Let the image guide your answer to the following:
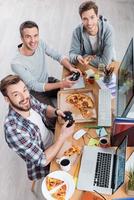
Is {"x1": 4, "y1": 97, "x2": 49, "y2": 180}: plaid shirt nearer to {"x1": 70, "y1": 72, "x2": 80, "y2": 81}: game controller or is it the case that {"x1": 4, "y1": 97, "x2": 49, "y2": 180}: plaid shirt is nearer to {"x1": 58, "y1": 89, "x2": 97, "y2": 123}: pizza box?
{"x1": 58, "y1": 89, "x2": 97, "y2": 123}: pizza box

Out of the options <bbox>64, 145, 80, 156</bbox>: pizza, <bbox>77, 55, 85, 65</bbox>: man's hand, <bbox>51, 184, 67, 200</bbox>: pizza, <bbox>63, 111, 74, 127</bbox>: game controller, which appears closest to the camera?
<bbox>51, 184, 67, 200</bbox>: pizza

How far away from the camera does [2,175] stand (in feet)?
8.62

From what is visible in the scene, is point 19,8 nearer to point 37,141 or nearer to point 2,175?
point 2,175

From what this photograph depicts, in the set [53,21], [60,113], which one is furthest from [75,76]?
[53,21]

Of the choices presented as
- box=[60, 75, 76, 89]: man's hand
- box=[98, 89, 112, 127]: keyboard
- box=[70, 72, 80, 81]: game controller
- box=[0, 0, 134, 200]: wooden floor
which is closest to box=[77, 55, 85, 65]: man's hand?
box=[70, 72, 80, 81]: game controller

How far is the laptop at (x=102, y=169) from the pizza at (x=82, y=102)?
0.30 meters

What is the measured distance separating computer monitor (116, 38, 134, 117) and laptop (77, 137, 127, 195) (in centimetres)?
20

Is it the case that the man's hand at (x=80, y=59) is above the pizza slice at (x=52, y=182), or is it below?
above

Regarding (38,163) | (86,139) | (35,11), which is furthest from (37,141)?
(35,11)

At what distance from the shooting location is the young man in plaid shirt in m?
1.73

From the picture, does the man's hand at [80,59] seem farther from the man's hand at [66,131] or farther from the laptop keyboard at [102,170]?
the laptop keyboard at [102,170]

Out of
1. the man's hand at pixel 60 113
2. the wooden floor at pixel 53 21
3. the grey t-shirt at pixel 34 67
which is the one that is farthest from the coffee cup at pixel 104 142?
the wooden floor at pixel 53 21

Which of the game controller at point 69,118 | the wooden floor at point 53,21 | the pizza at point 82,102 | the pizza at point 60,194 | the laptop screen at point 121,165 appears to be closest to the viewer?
the laptop screen at point 121,165

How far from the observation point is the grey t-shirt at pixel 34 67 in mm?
2311
